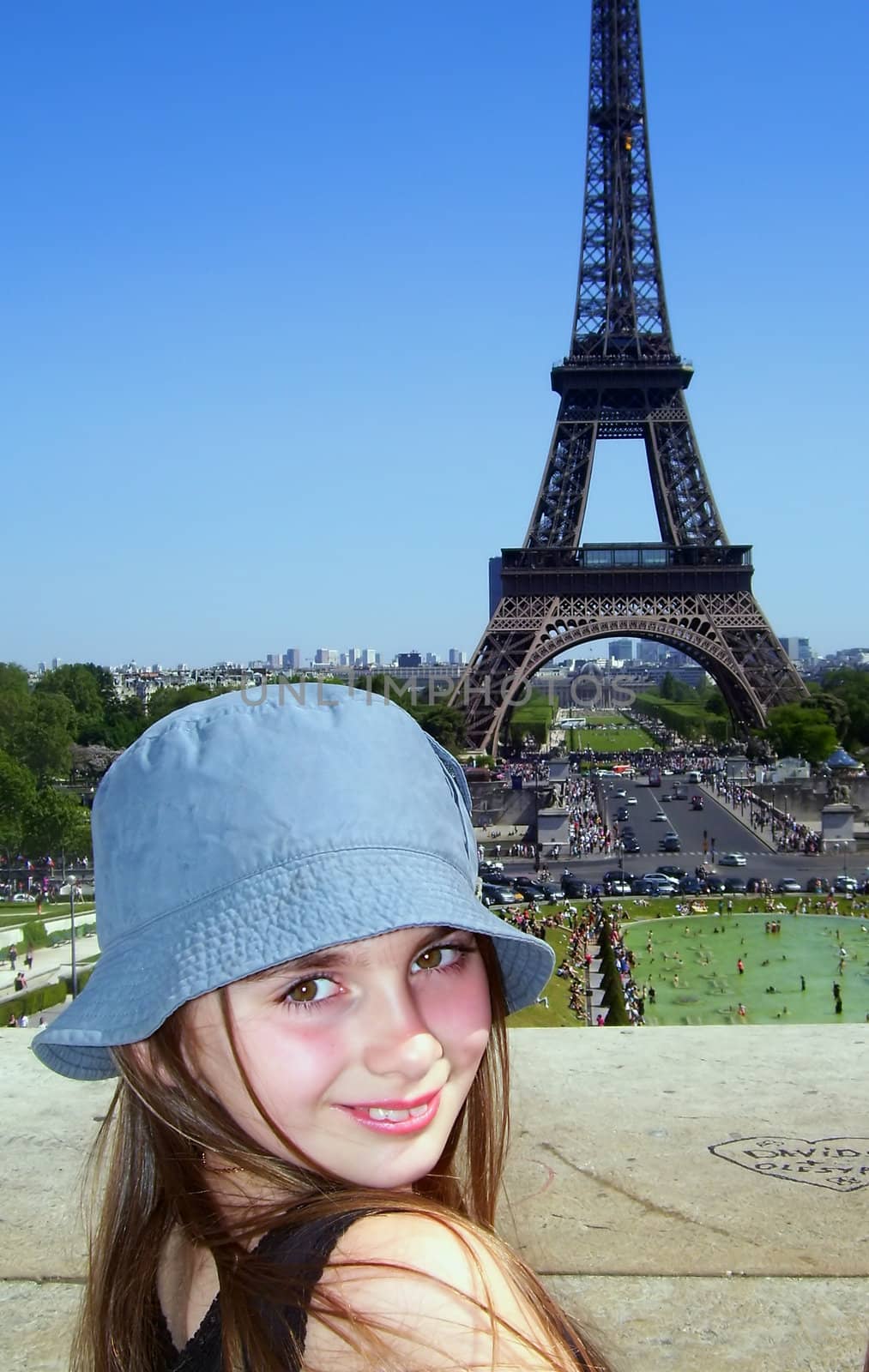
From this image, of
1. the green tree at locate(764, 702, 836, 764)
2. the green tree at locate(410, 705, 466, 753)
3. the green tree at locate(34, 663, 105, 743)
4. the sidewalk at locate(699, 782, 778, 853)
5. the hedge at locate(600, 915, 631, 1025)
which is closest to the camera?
the hedge at locate(600, 915, 631, 1025)

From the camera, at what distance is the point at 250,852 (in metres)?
1.17

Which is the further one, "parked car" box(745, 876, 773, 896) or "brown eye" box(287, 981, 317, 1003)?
"parked car" box(745, 876, 773, 896)

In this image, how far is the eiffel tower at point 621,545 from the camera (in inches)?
1870

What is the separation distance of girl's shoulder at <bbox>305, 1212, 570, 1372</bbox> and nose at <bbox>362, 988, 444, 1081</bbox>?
0.20 metres

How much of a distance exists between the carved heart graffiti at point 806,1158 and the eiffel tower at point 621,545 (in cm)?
4347

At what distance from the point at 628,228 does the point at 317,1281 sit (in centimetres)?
5623

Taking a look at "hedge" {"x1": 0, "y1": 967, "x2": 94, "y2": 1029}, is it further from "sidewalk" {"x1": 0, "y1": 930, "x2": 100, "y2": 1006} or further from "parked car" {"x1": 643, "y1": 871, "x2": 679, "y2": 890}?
"parked car" {"x1": 643, "y1": 871, "x2": 679, "y2": 890}

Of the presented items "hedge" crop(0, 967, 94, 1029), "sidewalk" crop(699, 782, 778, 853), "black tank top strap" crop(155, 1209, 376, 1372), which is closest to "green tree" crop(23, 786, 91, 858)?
"hedge" crop(0, 967, 94, 1029)

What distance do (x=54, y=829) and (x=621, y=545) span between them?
1112 inches

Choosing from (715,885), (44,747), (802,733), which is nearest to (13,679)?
(44,747)

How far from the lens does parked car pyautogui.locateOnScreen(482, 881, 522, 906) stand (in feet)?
81.8

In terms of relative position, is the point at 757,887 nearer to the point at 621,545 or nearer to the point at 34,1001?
the point at 34,1001

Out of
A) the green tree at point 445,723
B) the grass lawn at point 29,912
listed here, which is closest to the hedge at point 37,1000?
the grass lawn at point 29,912

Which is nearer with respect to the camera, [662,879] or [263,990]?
[263,990]
